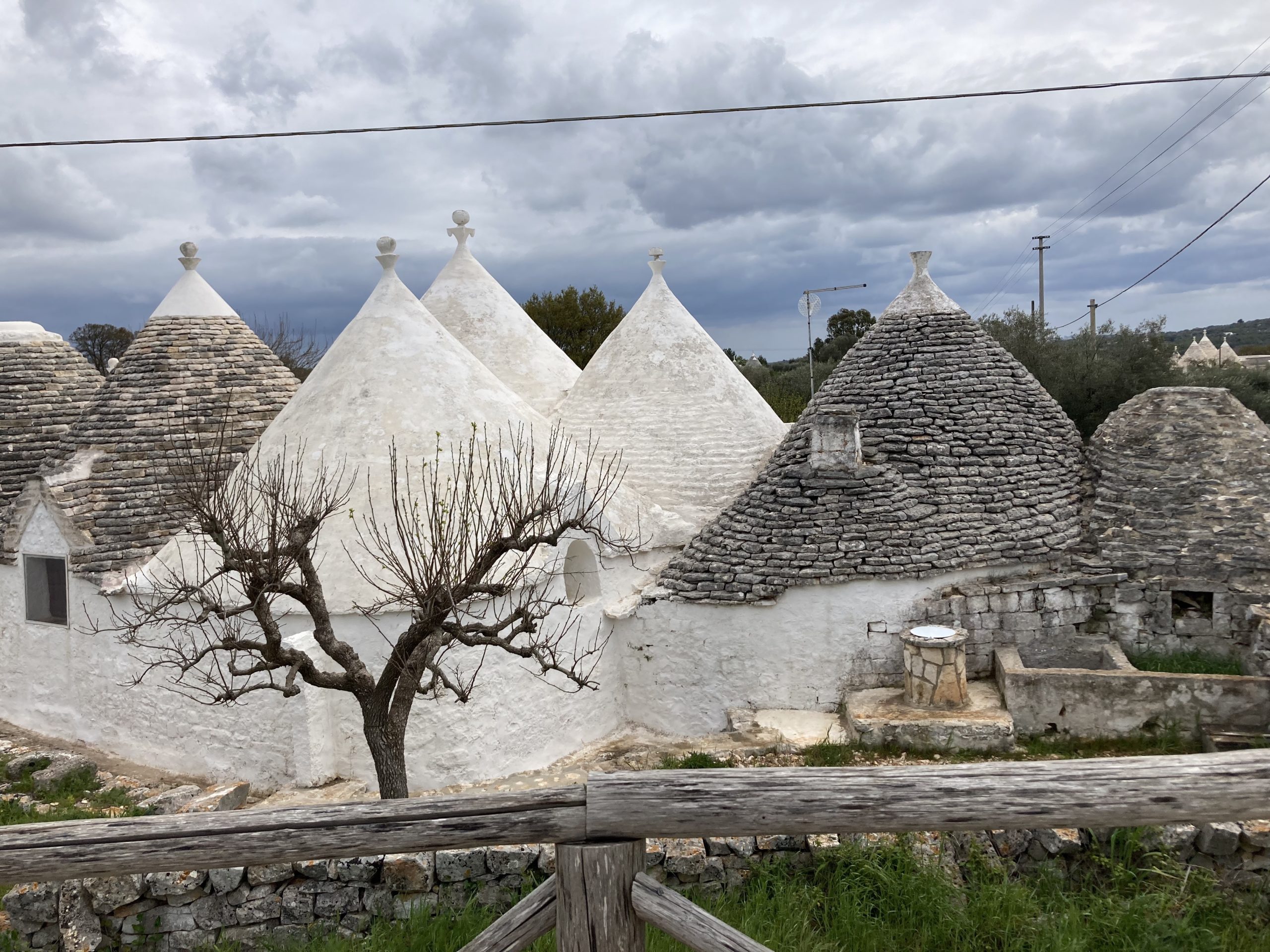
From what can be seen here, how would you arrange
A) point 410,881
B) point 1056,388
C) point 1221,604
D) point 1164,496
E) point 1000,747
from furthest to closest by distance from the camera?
point 1056,388 → point 1164,496 → point 1221,604 → point 1000,747 → point 410,881

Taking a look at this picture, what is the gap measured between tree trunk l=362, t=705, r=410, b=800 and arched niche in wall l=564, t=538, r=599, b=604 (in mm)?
4838

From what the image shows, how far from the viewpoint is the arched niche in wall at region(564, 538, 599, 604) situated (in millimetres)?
12133

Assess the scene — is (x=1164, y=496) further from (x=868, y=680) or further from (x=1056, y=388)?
(x=1056, y=388)

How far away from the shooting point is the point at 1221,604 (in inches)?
455

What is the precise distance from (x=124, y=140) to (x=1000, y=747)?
38.3ft

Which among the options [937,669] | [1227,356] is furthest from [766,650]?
[1227,356]

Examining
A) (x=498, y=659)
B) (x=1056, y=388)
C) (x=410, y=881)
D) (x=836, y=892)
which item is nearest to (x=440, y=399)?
(x=498, y=659)

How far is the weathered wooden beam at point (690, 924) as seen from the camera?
9.77 feet

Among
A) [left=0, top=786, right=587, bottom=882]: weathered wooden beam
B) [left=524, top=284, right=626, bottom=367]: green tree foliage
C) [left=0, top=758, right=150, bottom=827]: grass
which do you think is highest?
[left=524, top=284, right=626, bottom=367]: green tree foliage

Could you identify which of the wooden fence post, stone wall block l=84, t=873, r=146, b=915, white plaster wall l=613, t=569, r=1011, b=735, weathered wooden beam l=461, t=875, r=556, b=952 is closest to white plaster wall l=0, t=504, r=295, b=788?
white plaster wall l=613, t=569, r=1011, b=735

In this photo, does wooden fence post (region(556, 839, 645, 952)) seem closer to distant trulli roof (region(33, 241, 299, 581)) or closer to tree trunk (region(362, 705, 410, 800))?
tree trunk (region(362, 705, 410, 800))

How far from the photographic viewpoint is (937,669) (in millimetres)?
10648

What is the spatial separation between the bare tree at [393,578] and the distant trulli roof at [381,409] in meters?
0.15

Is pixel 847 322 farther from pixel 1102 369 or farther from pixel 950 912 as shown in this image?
pixel 950 912
